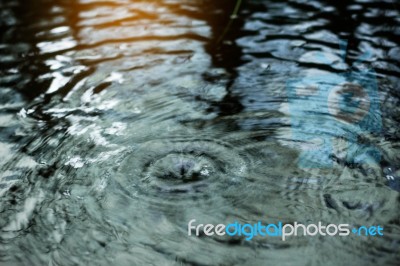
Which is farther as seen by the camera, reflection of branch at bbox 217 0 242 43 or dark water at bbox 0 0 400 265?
reflection of branch at bbox 217 0 242 43

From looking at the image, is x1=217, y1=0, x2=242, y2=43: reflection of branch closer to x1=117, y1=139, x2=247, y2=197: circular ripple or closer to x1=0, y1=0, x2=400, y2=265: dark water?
x1=0, y1=0, x2=400, y2=265: dark water

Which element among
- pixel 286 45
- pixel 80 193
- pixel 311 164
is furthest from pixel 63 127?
pixel 286 45

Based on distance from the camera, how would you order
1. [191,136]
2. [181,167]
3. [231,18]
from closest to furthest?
[181,167] < [191,136] < [231,18]

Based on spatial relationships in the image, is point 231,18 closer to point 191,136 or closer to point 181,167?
point 191,136

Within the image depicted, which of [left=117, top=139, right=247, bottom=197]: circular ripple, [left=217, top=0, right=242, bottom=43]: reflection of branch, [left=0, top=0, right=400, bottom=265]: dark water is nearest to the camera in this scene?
[left=0, top=0, right=400, bottom=265]: dark water

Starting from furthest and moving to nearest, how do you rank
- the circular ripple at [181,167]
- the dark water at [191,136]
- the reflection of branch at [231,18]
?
the reflection of branch at [231,18] < the circular ripple at [181,167] < the dark water at [191,136]

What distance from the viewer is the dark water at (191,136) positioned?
243 centimetres

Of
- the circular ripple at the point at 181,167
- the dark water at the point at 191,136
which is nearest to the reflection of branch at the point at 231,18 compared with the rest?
the dark water at the point at 191,136

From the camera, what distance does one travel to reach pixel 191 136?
3.28 meters

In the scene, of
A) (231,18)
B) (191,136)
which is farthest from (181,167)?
(231,18)

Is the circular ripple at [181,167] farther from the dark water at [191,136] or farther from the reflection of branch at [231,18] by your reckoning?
the reflection of branch at [231,18]

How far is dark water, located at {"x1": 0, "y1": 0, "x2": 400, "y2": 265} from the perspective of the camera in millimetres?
2432

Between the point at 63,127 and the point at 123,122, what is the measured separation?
0.46 meters

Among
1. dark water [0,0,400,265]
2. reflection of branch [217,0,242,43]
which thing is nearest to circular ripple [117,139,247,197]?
dark water [0,0,400,265]
